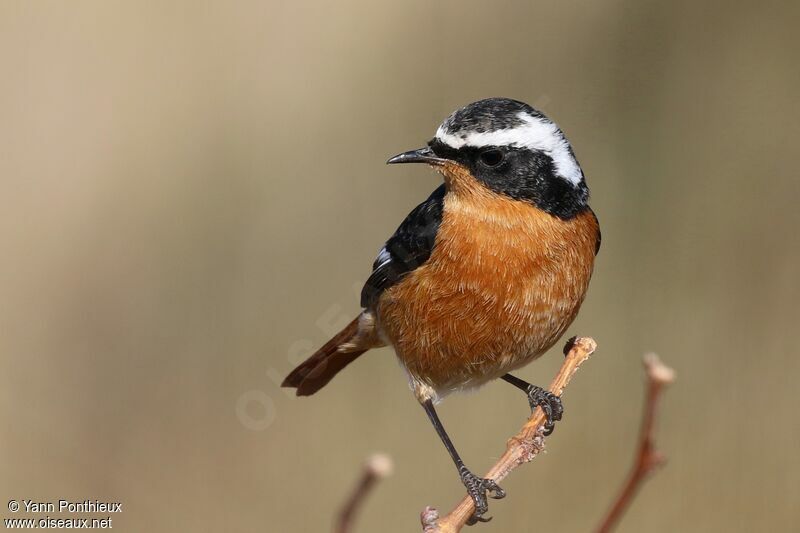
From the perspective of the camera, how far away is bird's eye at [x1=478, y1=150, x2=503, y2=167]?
14.9ft

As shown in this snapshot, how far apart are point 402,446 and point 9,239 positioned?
3989 mm

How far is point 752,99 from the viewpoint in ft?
27.4

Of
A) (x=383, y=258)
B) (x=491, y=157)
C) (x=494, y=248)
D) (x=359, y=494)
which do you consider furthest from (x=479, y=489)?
(x=359, y=494)

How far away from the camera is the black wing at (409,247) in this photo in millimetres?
4969

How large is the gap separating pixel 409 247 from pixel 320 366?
1.19 meters

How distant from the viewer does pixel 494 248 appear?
461 centimetres

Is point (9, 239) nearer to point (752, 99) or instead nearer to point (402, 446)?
point (402, 446)

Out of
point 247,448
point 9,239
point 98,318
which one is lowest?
point 247,448

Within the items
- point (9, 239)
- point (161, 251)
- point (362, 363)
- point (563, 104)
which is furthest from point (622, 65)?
point (9, 239)

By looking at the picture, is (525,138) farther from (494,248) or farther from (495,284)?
(495,284)

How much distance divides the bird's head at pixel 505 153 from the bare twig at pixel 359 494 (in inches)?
116

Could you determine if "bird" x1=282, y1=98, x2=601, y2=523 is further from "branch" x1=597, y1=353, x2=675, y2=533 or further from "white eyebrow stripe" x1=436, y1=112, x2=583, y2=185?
"branch" x1=597, y1=353, x2=675, y2=533

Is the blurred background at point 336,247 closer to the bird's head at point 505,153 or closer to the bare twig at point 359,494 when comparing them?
the bird's head at point 505,153

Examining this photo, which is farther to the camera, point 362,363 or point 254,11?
point 254,11
